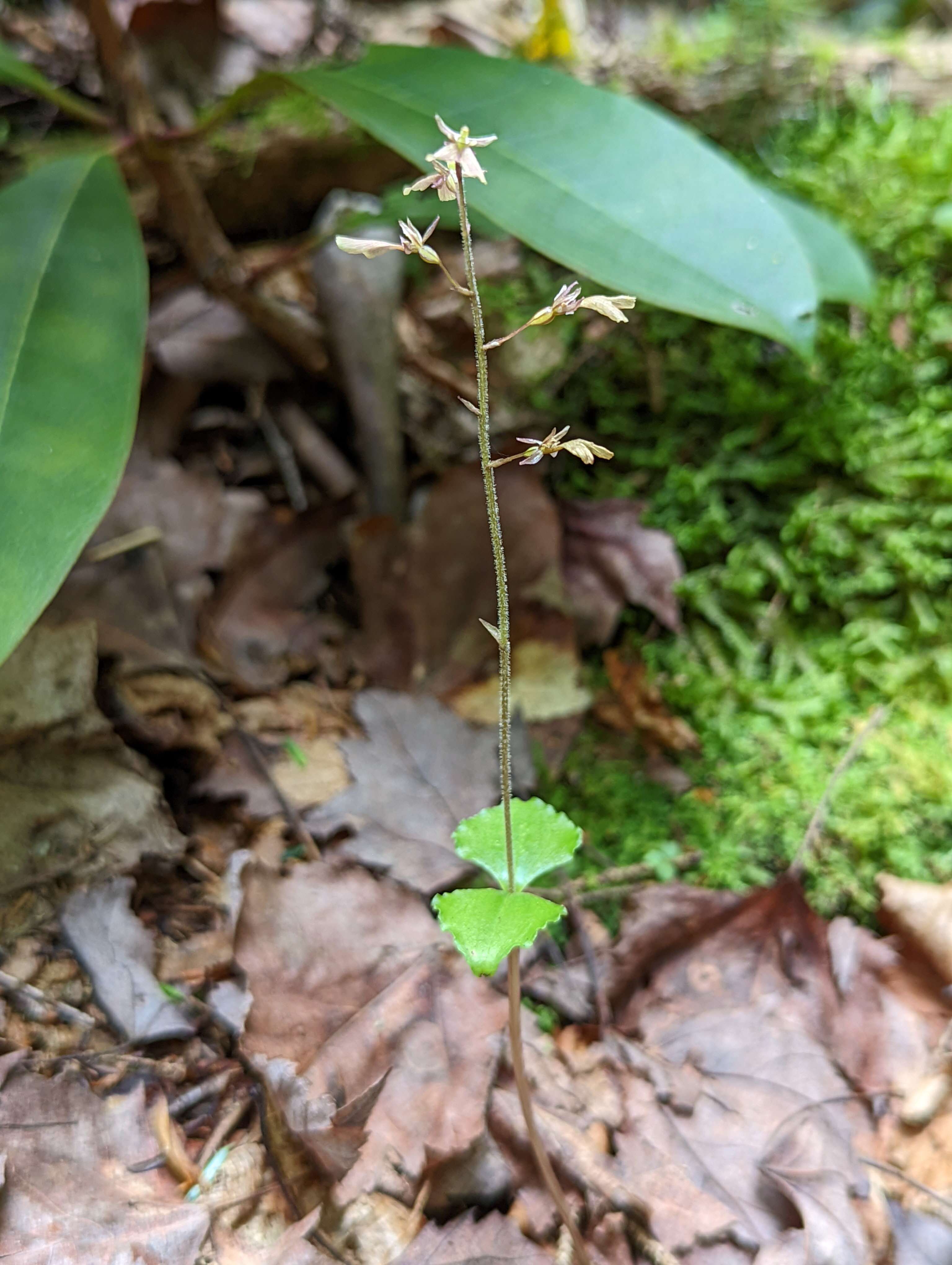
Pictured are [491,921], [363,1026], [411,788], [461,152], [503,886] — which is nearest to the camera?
[461,152]

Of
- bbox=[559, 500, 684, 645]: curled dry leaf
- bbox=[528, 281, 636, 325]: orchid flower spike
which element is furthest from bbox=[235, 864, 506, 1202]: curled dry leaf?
bbox=[528, 281, 636, 325]: orchid flower spike

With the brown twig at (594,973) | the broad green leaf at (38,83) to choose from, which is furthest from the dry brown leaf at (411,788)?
the broad green leaf at (38,83)

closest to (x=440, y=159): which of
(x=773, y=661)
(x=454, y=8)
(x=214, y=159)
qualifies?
(x=773, y=661)

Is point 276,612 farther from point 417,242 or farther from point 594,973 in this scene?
point 417,242

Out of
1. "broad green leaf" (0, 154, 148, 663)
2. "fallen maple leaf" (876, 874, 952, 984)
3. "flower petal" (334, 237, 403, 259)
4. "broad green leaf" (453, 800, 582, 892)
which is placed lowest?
"fallen maple leaf" (876, 874, 952, 984)

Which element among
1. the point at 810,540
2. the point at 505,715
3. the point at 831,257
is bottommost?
the point at 810,540

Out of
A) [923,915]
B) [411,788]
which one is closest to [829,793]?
[923,915]

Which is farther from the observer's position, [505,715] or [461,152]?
[505,715]

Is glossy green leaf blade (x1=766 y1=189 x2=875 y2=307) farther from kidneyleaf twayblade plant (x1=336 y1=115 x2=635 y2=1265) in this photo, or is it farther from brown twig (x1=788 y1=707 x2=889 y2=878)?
kidneyleaf twayblade plant (x1=336 y1=115 x2=635 y2=1265)
